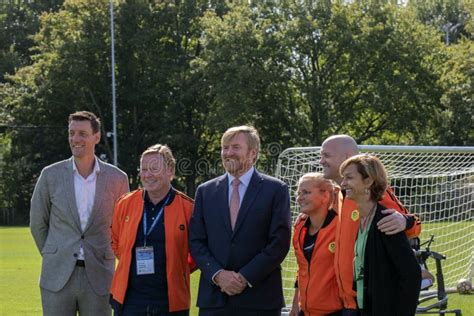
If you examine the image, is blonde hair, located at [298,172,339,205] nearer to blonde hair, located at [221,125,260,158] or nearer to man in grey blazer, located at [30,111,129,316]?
blonde hair, located at [221,125,260,158]

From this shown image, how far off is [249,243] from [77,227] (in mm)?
1351

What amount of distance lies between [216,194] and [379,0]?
108 feet

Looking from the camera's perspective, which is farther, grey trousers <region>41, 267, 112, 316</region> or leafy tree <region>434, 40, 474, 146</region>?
leafy tree <region>434, 40, 474, 146</region>

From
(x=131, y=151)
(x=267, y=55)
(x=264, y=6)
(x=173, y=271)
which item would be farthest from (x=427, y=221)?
(x=131, y=151)

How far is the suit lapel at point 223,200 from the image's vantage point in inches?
211

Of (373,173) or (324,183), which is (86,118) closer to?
(324,183)

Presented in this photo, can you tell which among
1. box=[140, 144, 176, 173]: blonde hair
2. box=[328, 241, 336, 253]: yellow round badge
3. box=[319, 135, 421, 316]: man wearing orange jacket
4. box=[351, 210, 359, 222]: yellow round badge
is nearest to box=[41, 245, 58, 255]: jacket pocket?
box=[140, 144, 176, 173]: blonde hair

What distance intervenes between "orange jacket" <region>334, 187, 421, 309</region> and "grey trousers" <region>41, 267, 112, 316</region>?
6.15ft

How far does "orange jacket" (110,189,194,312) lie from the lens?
5551mm

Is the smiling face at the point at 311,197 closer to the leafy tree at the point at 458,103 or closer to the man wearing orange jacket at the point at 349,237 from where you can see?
the man wearing orange jacket at the point at 349,237

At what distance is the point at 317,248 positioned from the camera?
5.30 m

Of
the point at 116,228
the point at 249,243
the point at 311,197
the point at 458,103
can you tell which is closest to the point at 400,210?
the point at 311,197

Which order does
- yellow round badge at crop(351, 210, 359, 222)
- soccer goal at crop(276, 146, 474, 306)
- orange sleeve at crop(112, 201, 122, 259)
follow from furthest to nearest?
soccer goal at crop(276, 146, 474, 306) → orange sleeve at crop(112, 201, 122, 259) → yellow round badge at crop(351, 210, 359, 222)

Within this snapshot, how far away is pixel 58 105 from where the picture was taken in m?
45.2
